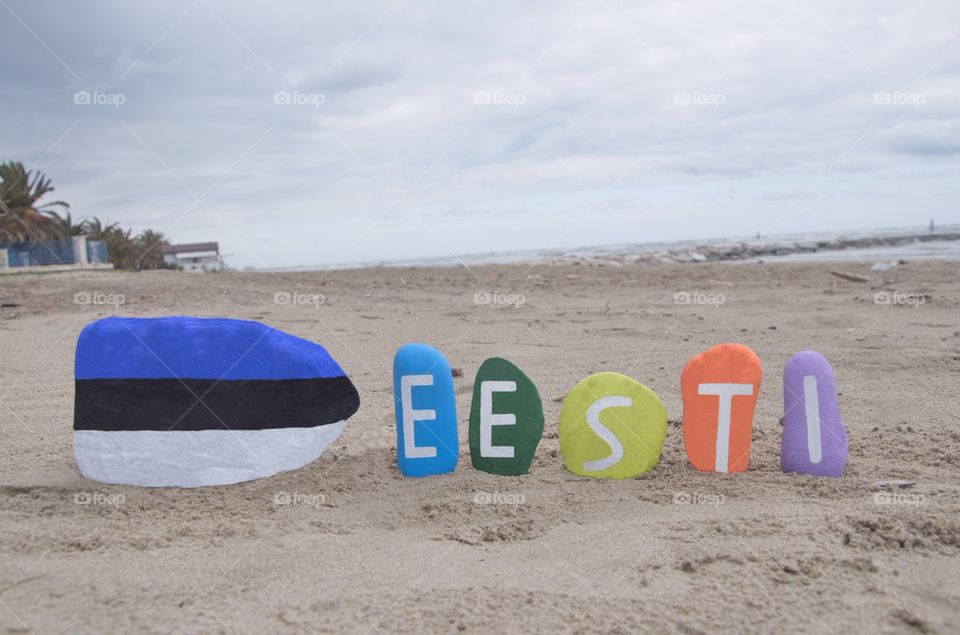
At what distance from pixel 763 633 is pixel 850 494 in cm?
139

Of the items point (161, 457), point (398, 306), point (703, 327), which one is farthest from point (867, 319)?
point (161, 457)

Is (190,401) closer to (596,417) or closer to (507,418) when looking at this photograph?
(507,418)

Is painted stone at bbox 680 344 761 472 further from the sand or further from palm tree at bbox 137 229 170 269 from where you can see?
palm tree at bbox 137 229 170 269

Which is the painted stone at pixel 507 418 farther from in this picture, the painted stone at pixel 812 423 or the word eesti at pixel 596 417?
the painted stone at pixel 812 423

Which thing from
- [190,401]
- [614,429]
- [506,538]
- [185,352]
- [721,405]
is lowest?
[506,538]

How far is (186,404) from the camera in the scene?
3.59 m

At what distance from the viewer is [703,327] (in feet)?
26.5

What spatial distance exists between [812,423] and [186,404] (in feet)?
10.4

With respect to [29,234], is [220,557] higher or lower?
lower

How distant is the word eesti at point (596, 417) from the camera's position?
12.0ft

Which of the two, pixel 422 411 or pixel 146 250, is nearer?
pixel 422 411

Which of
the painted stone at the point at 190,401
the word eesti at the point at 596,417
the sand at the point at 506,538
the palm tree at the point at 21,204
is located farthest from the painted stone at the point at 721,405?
the palm tree at the point at 21,204

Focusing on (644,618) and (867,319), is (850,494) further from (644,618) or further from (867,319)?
(867,319)

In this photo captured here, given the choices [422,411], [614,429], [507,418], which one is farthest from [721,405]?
[422,411]
